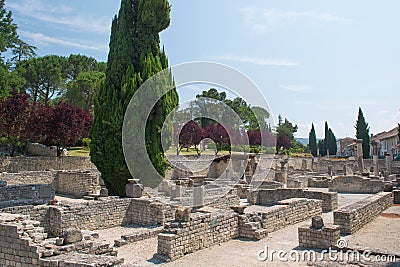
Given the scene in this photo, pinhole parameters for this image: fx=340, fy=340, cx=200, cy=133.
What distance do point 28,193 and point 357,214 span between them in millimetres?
13566

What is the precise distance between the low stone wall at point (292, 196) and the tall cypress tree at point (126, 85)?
20.3 feet

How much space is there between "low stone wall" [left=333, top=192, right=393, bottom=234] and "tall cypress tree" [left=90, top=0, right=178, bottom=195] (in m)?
11.7

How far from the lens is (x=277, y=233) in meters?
11.7

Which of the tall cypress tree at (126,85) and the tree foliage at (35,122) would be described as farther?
the tree foliage at (35,122)

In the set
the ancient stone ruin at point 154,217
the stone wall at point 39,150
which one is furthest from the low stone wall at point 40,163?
the ancient stone ruin at point 154,217

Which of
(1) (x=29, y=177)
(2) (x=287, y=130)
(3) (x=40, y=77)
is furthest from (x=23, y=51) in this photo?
(2) (x=287, y=130)

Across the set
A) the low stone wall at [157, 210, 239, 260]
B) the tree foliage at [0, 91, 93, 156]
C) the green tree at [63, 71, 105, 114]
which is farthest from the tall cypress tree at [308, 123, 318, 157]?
the low stone wall at [157, 210, 239, 260]

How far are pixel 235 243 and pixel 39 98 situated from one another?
43879 millimetres

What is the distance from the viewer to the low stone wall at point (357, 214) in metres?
10.6

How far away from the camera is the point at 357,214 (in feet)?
36.6

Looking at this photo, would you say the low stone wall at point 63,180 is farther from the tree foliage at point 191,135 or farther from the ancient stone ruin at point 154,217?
the tree foliage at point 191,135

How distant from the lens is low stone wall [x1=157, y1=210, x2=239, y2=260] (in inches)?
357

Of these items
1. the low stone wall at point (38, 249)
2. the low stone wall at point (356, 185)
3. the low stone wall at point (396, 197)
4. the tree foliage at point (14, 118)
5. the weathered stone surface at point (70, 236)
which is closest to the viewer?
the low stone wall at point (38, 249)

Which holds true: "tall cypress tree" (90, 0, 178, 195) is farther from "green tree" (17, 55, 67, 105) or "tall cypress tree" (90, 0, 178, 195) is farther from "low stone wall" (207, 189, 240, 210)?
"green tree" (17, 55, 67, 105)
